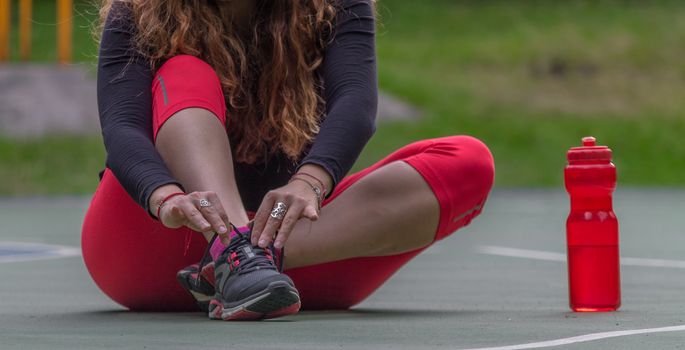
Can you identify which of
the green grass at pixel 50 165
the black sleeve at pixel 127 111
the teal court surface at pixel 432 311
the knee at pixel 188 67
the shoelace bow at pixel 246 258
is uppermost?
the knee at pixel 188 67

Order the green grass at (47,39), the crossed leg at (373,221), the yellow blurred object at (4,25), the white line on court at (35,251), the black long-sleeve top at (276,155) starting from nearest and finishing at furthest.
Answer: the black long-sleeve top at (276,155) → the crossed leg at (373,221) → the white line on court at (35,251) → the yellow blurred object at (4,25) → the green grass at (47,39)

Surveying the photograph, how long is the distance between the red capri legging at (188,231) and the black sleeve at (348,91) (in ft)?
0.73

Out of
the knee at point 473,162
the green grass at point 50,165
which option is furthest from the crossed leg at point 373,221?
the green grass at point 50,165

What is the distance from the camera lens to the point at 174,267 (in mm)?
3732

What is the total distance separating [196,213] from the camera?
3061mm

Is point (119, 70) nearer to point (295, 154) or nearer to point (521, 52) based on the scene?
point (295, 154)

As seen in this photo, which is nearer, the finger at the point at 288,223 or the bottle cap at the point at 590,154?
the finger at the point at 288,223

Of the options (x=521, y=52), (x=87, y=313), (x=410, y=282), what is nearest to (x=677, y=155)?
(x=521, y=52)

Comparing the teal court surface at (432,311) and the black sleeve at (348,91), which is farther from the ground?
the black sleeve at (348,91)

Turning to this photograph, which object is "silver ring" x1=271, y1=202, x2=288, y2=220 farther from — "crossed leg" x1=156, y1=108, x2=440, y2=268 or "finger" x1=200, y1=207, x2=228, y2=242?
"crossed leg" x1=156, y1=108, x2=440, y2=268

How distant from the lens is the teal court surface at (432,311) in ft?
9.60

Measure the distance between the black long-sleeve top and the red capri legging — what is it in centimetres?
7

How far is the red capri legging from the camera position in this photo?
3.47 meters

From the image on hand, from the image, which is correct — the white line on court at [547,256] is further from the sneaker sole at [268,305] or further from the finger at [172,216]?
the finger at [172,216]
